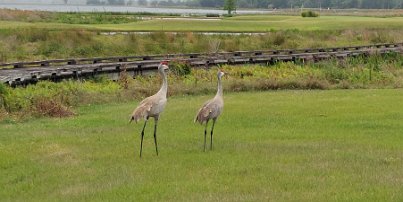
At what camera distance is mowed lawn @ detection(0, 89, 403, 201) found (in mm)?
13586

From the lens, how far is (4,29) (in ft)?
223

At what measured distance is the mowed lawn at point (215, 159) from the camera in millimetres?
13586

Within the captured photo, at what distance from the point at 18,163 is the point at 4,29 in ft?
176

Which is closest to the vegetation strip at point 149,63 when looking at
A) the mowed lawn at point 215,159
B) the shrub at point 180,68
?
the shrub at point 180,68

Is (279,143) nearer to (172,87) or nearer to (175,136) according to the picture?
(175,136)

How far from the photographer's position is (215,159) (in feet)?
55.0

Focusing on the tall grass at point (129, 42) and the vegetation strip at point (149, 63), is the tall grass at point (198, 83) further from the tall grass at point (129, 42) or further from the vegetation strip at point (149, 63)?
the tall grass at point (129, 42)

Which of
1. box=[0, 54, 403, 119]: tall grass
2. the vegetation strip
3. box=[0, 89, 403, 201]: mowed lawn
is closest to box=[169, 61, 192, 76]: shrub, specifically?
box=[0, 54, 403, 119]: tall grass

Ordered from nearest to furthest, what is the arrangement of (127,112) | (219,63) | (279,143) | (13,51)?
(279,143)
(127,112)
(219,63)
(13,51)

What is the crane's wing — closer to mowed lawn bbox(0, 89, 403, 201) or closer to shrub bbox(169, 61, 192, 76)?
mowed lawn bbox(0, 89, 403, 201)

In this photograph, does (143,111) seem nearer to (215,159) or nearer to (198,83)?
(215,159)

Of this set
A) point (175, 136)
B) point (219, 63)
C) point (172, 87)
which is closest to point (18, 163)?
point (175, 136)

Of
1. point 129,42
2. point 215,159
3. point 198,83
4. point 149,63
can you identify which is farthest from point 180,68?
point 215,159

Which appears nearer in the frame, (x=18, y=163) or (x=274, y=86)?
(x=18, y=163)
